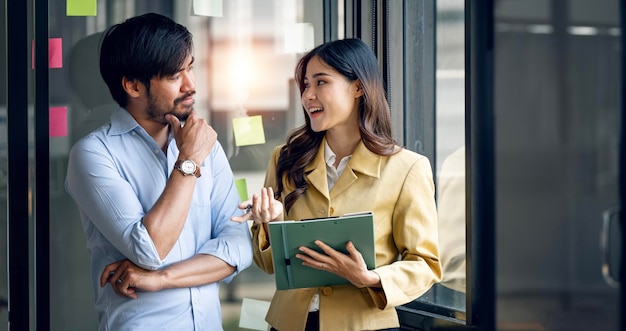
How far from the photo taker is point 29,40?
9.44ft

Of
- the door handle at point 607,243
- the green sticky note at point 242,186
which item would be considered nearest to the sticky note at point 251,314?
the green sticky note at point 242,186

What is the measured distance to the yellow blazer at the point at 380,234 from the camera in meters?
2.40

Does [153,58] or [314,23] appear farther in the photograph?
[314,23]

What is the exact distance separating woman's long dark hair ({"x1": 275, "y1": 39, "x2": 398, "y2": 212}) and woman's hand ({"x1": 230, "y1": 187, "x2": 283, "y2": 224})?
0.15 metres

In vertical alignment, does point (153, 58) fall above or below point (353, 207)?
above

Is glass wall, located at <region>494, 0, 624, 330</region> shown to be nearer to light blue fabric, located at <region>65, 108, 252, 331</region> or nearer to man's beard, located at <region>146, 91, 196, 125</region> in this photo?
light blue fabric, located at <region>65, 108, 252, 331</region>

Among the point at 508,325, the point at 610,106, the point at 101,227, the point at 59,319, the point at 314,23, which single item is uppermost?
the point at 314,23

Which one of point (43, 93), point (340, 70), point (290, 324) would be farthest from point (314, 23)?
point (290, 324)

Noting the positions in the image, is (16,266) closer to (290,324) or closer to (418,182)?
(290,324)

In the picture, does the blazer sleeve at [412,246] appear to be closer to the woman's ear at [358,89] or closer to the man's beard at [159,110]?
the woman's ear at [358,89]

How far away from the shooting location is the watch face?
2.33 m

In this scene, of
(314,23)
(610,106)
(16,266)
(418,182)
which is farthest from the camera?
(314,23)

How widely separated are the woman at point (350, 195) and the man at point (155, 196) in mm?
138

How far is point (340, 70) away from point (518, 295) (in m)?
0.97
